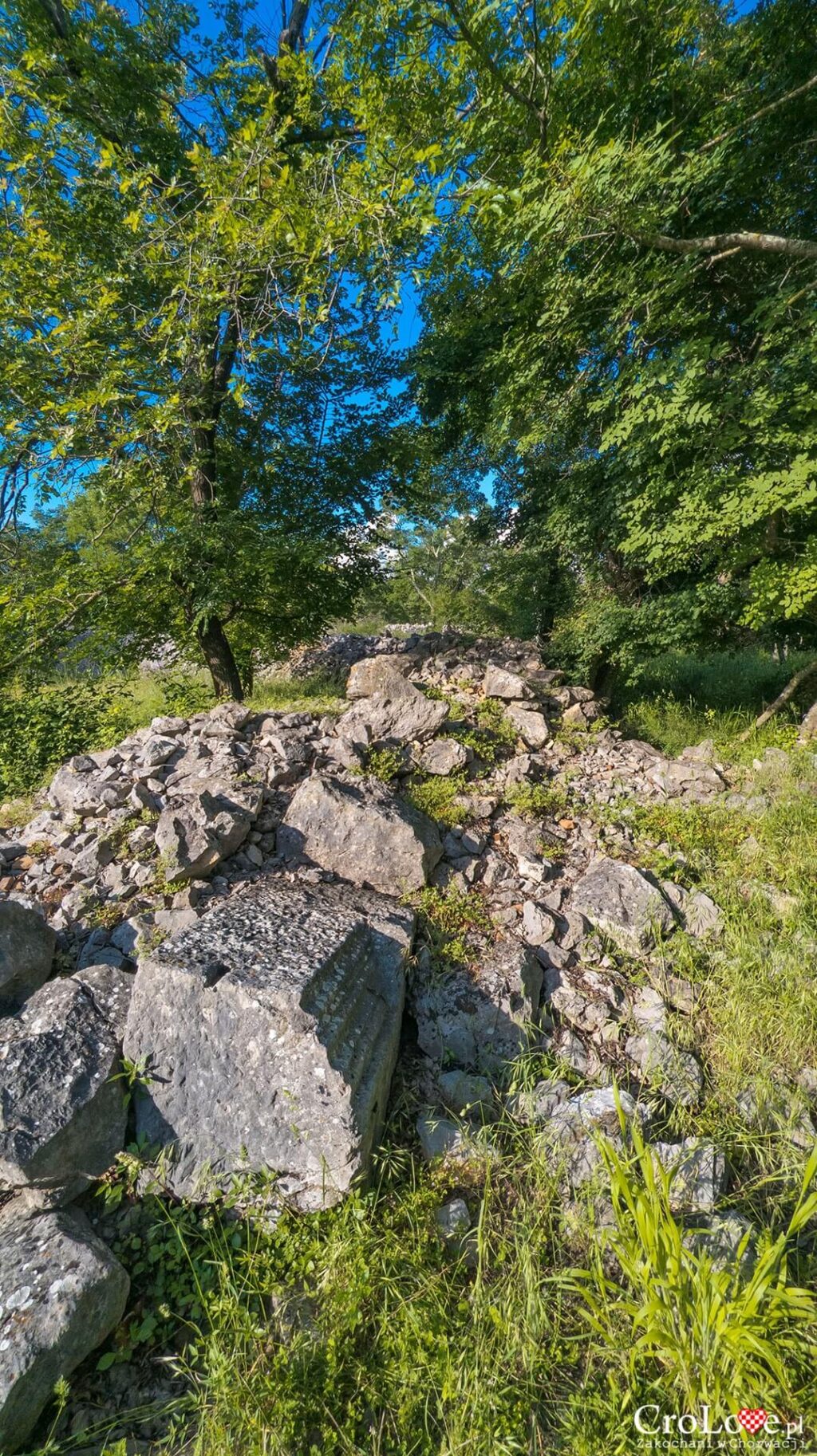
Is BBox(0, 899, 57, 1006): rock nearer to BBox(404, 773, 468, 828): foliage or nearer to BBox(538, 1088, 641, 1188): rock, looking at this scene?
BBox(404, 773, 468, 828): foliage

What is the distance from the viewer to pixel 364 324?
22.2 ft

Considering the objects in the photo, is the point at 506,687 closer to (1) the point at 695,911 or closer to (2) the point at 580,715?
(2) the point at 580,715

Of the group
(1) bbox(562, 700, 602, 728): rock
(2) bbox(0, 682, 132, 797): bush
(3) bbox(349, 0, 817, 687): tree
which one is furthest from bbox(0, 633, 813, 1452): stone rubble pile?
(3) bbox(349, 0, 817, 687): tree

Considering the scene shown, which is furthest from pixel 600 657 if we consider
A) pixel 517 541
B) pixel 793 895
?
pixel 793 895

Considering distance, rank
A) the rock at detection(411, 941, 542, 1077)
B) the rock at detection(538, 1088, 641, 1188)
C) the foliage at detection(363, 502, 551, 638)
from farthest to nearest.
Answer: the foliage at detection(363, 502, 551, 638) < the rock at detection(411, 941, 542, 1077) < the rock at detection(538, 1088, 641, 1188)

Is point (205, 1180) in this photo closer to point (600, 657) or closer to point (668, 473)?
point (668, 473)

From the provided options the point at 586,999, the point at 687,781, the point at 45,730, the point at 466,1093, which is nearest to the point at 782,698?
the point at 687,781

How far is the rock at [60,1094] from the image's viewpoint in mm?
1845

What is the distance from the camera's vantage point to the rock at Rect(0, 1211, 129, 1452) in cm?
146

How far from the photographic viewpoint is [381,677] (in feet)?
18.0

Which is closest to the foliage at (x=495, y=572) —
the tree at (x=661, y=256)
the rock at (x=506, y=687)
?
the tree at (x=661, y=256)

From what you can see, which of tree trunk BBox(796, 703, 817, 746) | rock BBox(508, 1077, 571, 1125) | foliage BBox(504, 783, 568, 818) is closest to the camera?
rock BBox(508, 1077, 571, 1125)

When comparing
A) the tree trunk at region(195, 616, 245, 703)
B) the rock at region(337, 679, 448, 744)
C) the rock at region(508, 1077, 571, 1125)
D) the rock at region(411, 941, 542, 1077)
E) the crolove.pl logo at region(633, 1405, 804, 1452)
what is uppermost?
the tree trunk at region(195, 616, 245, 703)

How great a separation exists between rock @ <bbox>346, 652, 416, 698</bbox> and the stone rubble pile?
365mm
